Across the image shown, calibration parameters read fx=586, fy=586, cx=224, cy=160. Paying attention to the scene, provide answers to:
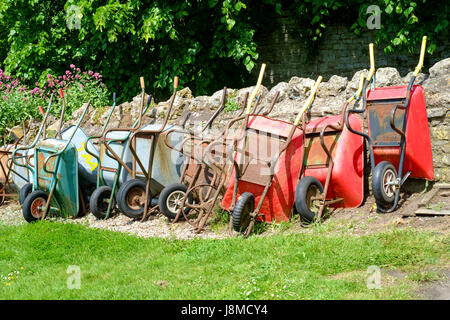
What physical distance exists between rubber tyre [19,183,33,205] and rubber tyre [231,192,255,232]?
3208mm

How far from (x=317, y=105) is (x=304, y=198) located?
1.37m

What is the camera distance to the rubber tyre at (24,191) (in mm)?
7211

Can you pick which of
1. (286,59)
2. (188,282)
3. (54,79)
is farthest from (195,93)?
(188,282)

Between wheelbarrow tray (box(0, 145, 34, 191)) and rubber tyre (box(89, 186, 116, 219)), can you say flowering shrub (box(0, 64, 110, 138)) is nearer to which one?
wheelbarrow tray (box(0, 145, 34, 191))

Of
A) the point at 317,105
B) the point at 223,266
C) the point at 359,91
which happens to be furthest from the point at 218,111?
the point at 223,266

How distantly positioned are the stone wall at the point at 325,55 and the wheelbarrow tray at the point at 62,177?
17.2 feet

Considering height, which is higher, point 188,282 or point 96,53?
point 96,53

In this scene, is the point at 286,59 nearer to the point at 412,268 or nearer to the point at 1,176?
the point at 1,176

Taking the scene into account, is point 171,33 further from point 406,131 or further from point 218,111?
point 406,131

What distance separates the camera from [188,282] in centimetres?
404

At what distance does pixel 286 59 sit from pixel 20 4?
512 centimetres

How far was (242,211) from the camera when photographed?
5.21 m

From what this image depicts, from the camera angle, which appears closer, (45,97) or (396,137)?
(396,137)
